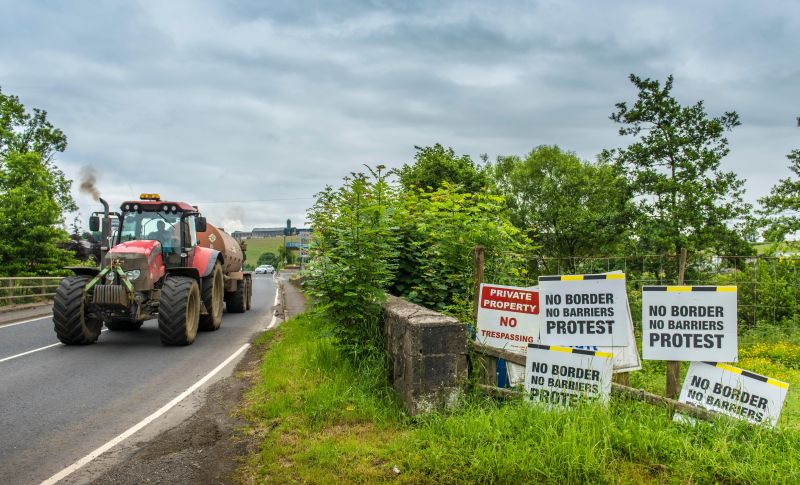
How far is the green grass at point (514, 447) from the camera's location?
151 inches

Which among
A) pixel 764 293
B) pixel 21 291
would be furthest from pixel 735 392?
pixel 21 291

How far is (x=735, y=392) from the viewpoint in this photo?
14.9ft

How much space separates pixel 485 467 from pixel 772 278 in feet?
31.2

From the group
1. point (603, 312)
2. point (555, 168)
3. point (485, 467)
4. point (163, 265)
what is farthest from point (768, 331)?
point (555, 168)

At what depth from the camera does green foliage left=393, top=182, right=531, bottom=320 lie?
7.49 metres

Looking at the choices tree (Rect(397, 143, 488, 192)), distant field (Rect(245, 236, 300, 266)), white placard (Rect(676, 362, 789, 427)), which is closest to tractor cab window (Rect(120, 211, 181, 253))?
white placard (Rect(676, 362, 789, 427))

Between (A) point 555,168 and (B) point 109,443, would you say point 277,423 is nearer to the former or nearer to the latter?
(B) point 109,443

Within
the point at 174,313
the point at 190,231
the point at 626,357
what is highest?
the point at 190,231

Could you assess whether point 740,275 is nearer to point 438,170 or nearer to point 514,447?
point 514,447

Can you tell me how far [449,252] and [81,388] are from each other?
17.7 ft

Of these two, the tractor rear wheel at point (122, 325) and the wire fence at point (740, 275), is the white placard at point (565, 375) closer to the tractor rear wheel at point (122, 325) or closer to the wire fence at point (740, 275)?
the wire fence at point (740, 275)

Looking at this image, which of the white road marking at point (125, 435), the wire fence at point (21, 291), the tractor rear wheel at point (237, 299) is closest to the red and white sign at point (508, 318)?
the white road marking at point (125, 435)

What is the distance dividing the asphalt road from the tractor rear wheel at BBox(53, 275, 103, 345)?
229 millimetres

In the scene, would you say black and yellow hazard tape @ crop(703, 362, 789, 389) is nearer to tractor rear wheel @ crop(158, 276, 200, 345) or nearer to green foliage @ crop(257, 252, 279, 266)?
tractor rear wheel @ crop(158, 276, 200, 345)
